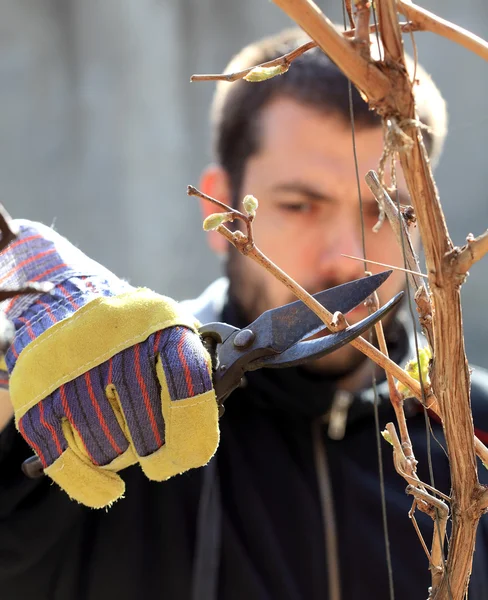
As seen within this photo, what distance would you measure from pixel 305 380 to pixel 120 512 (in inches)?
12.0

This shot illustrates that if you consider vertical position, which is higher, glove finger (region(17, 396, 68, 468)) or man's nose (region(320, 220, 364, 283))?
man's nose (region(320, 220, 364, 283))

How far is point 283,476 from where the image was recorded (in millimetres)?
1016

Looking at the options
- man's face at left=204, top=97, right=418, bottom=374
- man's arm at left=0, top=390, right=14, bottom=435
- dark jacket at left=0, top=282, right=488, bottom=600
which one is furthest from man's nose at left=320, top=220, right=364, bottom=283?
man's arm at left=0, top=390, right=14, bottom=435

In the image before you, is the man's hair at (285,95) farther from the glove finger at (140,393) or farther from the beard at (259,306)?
the glove finger at (140,393)

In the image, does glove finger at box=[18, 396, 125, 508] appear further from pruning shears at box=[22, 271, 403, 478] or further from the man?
the man

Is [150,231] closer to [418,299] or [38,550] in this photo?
[38,550]

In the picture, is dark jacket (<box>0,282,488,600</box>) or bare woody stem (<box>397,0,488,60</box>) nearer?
bare woody stem (<box>397,0,488,60</box>)

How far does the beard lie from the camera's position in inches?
43.7

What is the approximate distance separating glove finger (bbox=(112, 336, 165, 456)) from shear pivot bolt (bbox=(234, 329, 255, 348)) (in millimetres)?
63

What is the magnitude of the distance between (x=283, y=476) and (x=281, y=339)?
1.84ft

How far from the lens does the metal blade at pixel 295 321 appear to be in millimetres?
483

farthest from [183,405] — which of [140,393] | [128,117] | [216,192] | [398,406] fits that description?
[128,117]

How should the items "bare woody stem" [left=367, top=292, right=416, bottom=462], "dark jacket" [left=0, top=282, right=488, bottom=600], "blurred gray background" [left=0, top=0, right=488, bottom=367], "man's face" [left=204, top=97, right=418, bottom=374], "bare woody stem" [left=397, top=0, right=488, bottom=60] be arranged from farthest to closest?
1. "blurred gray background" [left=0, top=0, right=488, bottom=367]
2. "man's face" [left=204, top=97, right=418, bottom=374]
3. "dark jacket" [left=0, top=282, right=488, bottom=600]
4. "bare woody stem" [left=367, top=292, right=416, bottom=462]
5. "bare woody stem" [left=397, top=0, right=488, bottom=60]

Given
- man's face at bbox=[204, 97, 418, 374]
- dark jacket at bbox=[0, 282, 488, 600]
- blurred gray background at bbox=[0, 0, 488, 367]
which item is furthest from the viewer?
blurred gray background at bbox=[0, 0, 488, 367]
